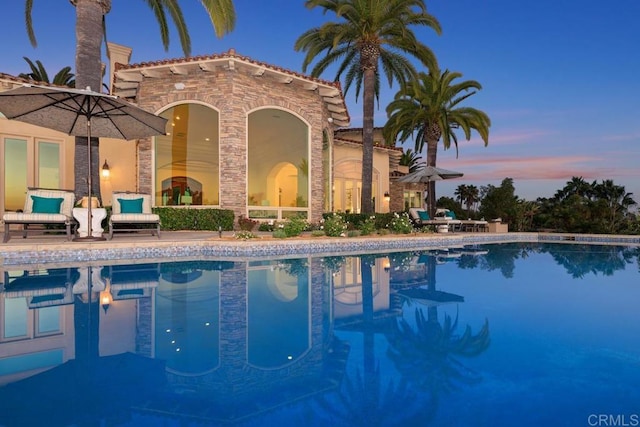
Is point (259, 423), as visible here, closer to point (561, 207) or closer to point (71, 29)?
point (71, 29)

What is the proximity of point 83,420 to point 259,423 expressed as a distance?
1.05m

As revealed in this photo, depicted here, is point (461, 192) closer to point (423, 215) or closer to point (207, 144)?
point (423, 215)

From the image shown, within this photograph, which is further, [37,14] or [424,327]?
[37,14]

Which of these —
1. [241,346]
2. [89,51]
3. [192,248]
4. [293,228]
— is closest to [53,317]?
[241,346]

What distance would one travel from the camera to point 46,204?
32.3 feet

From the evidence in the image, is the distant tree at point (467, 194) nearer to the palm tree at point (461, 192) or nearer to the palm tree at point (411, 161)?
the palm tree at point (461, 192)

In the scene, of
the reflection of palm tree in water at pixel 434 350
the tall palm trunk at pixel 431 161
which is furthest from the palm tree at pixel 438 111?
the reflection of palm tree in water at pixel 434 350

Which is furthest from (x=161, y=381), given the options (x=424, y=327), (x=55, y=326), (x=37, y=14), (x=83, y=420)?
(x=37, y=14)

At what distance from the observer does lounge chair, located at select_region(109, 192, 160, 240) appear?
10242mm

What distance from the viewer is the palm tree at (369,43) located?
1547 centimetres

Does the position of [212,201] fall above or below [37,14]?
below

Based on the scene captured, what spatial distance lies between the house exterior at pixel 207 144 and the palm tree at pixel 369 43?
202 centimetres

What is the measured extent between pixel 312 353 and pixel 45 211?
9.62m

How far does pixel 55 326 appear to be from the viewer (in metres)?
4.07
